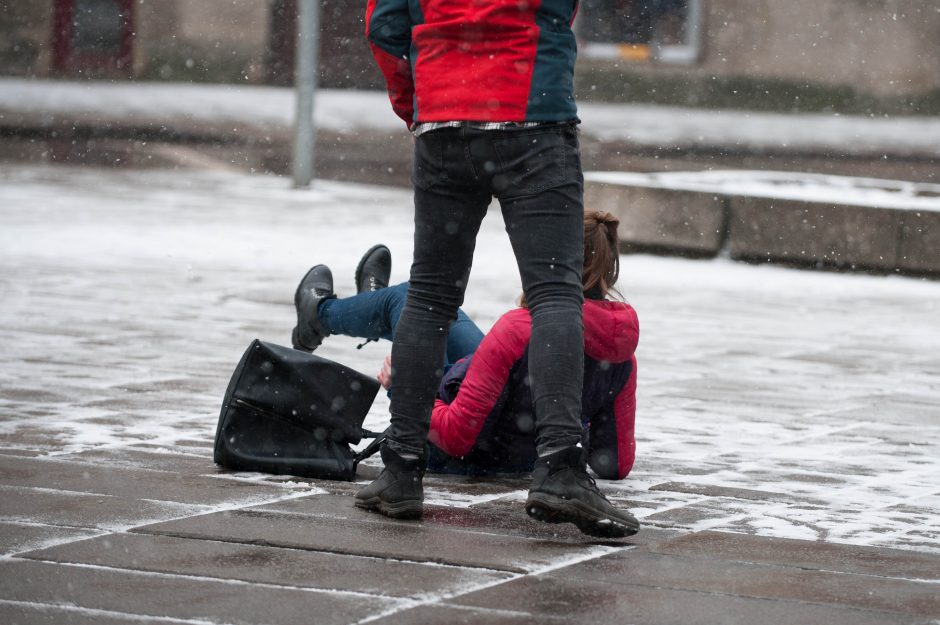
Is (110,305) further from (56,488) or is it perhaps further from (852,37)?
(852,37)

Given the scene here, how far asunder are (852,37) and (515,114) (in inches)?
1183

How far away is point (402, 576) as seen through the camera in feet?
11.7

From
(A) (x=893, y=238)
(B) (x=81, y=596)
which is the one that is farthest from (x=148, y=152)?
(B) (x=81, y=596)

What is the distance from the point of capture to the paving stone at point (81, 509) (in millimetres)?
4016

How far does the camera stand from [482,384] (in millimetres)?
4609

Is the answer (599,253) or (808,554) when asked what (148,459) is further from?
(808,554)

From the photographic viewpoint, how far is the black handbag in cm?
469

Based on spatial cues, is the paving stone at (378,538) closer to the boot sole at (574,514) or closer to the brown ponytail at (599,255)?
the boot sole at (574,514)

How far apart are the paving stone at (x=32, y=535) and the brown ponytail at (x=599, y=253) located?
1.42 meters

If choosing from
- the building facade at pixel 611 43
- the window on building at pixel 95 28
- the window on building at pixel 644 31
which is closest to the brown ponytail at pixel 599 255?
the building facade at pixel 611 43

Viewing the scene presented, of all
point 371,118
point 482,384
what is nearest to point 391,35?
point 482,384

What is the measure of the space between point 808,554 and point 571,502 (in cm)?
54

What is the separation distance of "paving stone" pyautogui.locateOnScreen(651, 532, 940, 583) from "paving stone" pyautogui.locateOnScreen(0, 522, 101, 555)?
128 cm

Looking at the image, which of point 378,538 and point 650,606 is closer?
point 650,606
